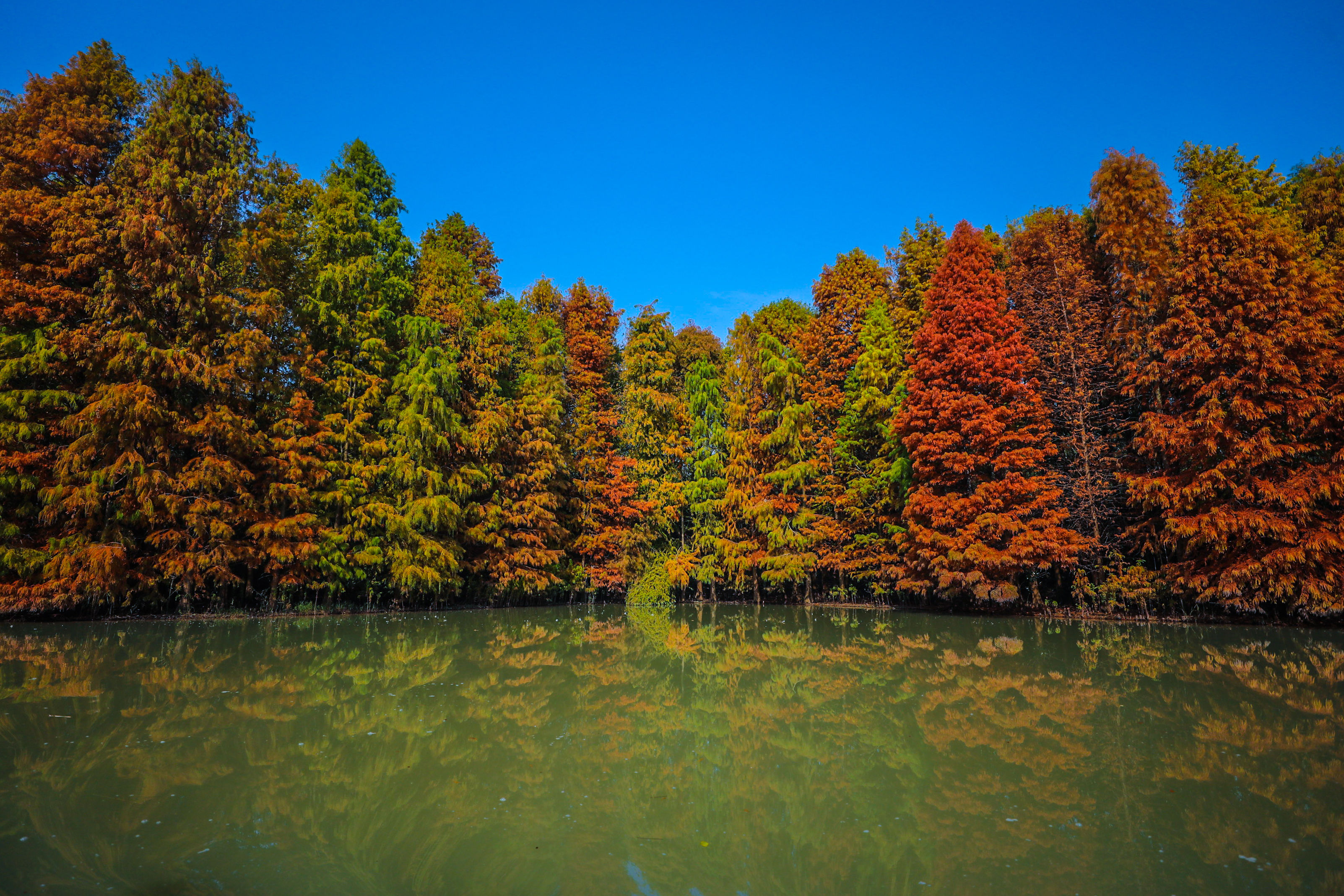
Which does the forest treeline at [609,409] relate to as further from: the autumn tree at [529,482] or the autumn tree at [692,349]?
the autumn tree at [692,349]

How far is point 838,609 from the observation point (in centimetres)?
2606

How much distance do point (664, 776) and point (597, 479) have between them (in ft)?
74.9

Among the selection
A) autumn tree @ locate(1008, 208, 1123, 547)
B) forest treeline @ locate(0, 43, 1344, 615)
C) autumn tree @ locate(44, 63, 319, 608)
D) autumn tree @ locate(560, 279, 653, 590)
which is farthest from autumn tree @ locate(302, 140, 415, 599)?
autumn tree @ locate(1008, 208, 1123, 547)

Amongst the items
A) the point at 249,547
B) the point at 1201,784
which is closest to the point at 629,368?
the point at 249,547

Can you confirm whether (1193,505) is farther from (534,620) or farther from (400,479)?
(400,479)

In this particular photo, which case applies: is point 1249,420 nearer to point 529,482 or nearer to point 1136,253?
point 1136,253

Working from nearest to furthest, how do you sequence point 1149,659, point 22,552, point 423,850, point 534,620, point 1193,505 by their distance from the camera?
point 423,850
point 1149,659
point 22,552
point 1193,505
point 534,620

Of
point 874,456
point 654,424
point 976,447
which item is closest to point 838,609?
point 874,456

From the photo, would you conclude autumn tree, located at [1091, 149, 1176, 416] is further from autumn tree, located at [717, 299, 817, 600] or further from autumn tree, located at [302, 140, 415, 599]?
autumn tree, located at [302, 140, 415, 599]

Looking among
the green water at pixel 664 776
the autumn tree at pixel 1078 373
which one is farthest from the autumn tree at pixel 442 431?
the autumn tree at pixel 1078 373

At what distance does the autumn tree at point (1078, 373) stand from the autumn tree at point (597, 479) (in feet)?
51.4

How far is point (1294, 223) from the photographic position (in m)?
19.5

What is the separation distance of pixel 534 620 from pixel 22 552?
1297 cm

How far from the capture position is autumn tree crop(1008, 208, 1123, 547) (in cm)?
2206
